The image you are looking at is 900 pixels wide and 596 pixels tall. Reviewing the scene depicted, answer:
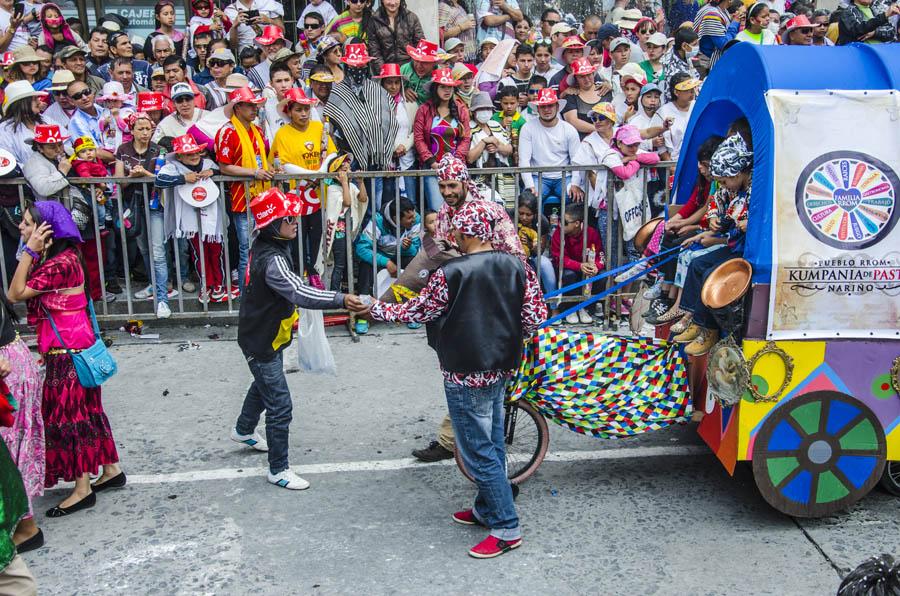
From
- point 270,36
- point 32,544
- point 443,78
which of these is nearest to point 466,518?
point 32,544

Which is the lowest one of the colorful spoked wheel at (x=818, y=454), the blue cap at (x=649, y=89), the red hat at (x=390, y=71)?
the colorful spoked wheel at (x=818, y=454)

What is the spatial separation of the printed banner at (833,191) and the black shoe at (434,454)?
2.23 metres

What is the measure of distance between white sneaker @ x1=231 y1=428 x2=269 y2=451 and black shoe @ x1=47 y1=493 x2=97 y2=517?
100 cm

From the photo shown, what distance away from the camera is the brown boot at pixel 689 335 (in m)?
5.43

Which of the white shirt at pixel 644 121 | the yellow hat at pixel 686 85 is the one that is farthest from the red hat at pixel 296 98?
the yellow hat at pixel 686 85

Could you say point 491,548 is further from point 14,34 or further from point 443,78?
point 14,34

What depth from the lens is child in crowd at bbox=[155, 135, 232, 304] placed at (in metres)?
8.23

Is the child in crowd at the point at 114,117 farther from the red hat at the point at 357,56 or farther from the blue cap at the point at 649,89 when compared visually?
the blue cap at the point at 649,89

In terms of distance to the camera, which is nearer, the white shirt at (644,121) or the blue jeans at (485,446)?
the blue jeans at (485,446)

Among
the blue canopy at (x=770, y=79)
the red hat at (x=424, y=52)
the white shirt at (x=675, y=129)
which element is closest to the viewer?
the blue canopy at (x=770, y=79)

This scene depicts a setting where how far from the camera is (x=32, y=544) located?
4918mm

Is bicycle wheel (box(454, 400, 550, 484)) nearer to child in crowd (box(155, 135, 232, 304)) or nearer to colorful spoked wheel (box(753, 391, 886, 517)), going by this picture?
colorful spoked wheel (box(753, 391, 886, 517))

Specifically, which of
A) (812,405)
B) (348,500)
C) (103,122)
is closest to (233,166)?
(103,122)

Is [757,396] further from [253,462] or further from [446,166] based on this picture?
[253,462]
